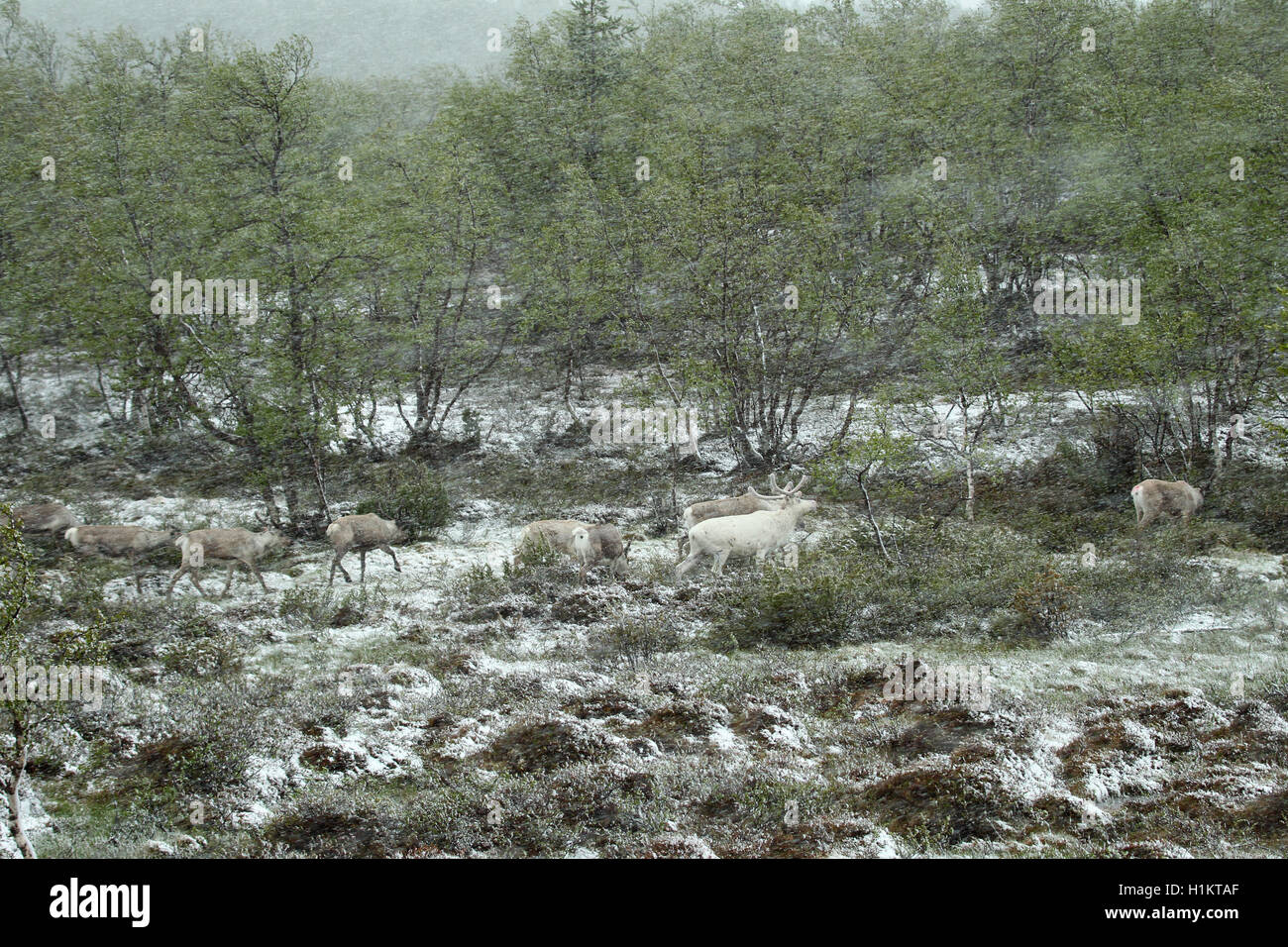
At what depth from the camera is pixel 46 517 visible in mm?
17641

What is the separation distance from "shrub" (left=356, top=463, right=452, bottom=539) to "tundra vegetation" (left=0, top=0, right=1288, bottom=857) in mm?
108

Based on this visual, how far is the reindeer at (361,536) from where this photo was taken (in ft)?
54.9

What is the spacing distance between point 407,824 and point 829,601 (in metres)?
7.93

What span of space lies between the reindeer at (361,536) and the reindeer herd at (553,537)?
0.02m

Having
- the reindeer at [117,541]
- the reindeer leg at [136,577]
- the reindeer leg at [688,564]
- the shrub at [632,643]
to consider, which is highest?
the reindeer at [117,541]

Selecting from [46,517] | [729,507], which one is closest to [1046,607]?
[729,507]

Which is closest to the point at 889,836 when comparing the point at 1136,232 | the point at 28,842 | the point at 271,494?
the point at 28,842

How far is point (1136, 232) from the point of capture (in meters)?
23.5

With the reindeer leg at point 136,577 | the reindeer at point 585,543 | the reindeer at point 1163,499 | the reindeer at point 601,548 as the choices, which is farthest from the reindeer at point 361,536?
the reindeer at point 1163,499

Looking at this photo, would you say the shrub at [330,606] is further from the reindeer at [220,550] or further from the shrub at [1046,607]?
the shrub at [1046,607]

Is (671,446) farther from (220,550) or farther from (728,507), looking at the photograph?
(220,550)

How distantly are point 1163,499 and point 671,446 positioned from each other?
11655 millimetres

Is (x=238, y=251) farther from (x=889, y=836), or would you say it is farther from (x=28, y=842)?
(x=889, y=836)
